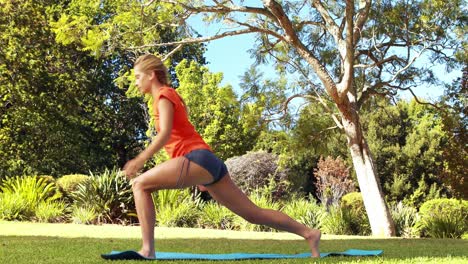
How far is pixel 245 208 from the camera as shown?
617cm

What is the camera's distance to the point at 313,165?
1248 inches

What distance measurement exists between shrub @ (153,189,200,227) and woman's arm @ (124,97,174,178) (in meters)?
10.7

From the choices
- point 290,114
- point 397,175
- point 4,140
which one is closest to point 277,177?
point 290,114

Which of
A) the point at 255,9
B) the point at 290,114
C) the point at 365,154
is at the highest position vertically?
the point at 255,9

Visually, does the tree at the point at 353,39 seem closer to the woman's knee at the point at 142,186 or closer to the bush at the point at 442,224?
the bush at the point at 442,224

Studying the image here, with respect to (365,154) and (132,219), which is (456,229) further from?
(132,219)

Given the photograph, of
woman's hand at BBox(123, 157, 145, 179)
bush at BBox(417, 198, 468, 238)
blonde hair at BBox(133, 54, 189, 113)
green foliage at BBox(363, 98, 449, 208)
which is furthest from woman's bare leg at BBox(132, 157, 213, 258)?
green foliage at BBox(363, 98, 449, 208)

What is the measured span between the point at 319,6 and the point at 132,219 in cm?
717

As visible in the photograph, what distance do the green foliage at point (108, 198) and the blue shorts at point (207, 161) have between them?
1095 cm

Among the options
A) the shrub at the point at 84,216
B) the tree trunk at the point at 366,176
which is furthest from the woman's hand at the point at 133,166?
the tree trunk at the point at 366,176

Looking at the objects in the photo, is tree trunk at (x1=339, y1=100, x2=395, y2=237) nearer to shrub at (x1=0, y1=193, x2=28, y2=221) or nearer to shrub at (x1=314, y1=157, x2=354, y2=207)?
shrub at (x1=0, y1=193, x2=28, y2=221)

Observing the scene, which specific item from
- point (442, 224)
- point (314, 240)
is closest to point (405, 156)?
point (442, 224)

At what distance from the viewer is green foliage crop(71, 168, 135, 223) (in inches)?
652

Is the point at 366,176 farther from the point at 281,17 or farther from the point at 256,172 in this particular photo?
the point at 256,172
